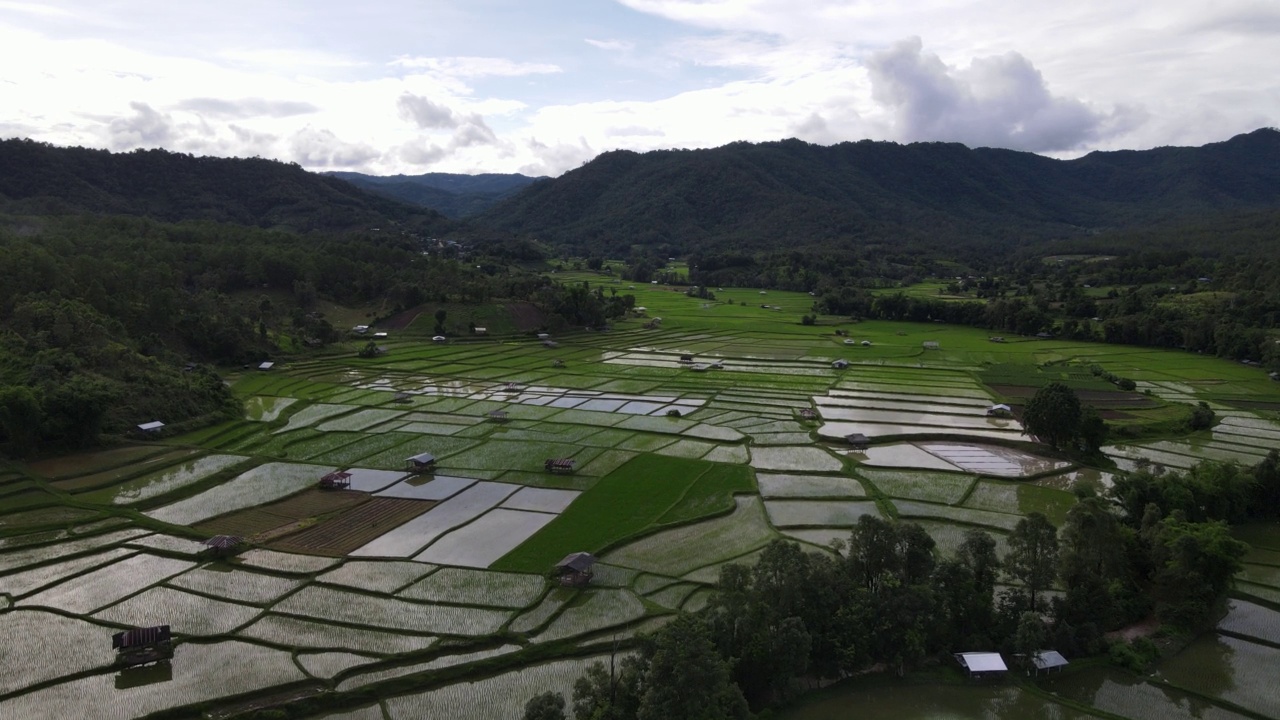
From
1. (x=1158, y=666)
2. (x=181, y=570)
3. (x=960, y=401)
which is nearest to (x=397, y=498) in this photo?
(x=181, y=570)

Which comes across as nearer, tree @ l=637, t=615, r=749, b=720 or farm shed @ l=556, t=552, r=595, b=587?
tree @ l=637, t=615, r=749, b=720

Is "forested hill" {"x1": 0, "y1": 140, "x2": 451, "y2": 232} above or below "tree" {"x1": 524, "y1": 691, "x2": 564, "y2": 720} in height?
above

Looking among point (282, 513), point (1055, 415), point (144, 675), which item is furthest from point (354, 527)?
point (1055, 415)

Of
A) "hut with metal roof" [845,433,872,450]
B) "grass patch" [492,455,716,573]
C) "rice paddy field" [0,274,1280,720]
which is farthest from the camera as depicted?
"hut with metal roof" [845,433,872,450]

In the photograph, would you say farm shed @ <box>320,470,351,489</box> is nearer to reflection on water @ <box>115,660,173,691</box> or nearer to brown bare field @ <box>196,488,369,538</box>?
brown bare field @ <box>196,488,369,538</box>

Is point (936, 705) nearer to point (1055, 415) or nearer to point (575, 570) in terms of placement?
point (575, 570)

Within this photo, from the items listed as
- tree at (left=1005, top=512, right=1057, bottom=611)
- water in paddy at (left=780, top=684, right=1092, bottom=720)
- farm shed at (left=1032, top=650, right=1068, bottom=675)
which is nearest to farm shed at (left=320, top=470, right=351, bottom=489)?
water in paddy at (left=780, top=684, right=1092, bottom=720)
